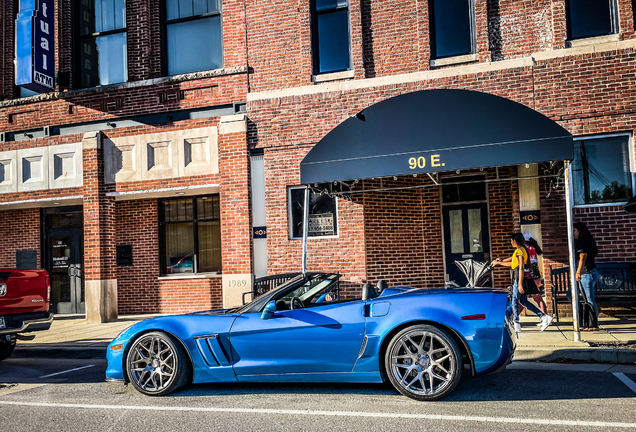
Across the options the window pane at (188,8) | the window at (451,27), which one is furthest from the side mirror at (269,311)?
the window pane at (188,8)

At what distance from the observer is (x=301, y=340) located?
5438mm

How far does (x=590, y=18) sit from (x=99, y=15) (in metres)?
11.4

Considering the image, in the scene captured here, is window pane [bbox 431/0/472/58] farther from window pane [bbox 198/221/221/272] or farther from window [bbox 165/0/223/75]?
window pane [bbox 198/221/221/272]

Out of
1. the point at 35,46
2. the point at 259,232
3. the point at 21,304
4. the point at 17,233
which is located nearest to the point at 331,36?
the point at 259,232

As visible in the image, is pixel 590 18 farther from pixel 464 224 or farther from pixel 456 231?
pixel 456 231

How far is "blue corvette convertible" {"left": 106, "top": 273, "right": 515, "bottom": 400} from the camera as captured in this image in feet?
16.8

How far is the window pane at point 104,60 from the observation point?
13.7m

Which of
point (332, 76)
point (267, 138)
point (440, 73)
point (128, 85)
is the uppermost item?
point (128, 85)

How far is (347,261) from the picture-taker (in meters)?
11.6

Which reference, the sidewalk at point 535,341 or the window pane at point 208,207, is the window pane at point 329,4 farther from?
the sidewalk at point 535,341

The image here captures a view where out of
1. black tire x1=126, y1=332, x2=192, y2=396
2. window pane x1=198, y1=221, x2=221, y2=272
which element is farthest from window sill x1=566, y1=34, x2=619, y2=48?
black tire x1=126, y1=332, x2=192, y2=396

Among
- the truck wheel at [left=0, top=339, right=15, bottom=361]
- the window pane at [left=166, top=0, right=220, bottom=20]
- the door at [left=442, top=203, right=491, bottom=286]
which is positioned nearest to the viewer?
the truck wheel at [left=0, top=339, right=15, bottom=361]

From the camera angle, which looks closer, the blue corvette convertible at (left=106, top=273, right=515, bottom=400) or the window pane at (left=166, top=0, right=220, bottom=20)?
the blue corvette convertible at (left=106, top=273, right=515, bottom=400)

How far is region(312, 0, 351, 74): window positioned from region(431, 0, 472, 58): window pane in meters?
1.89
